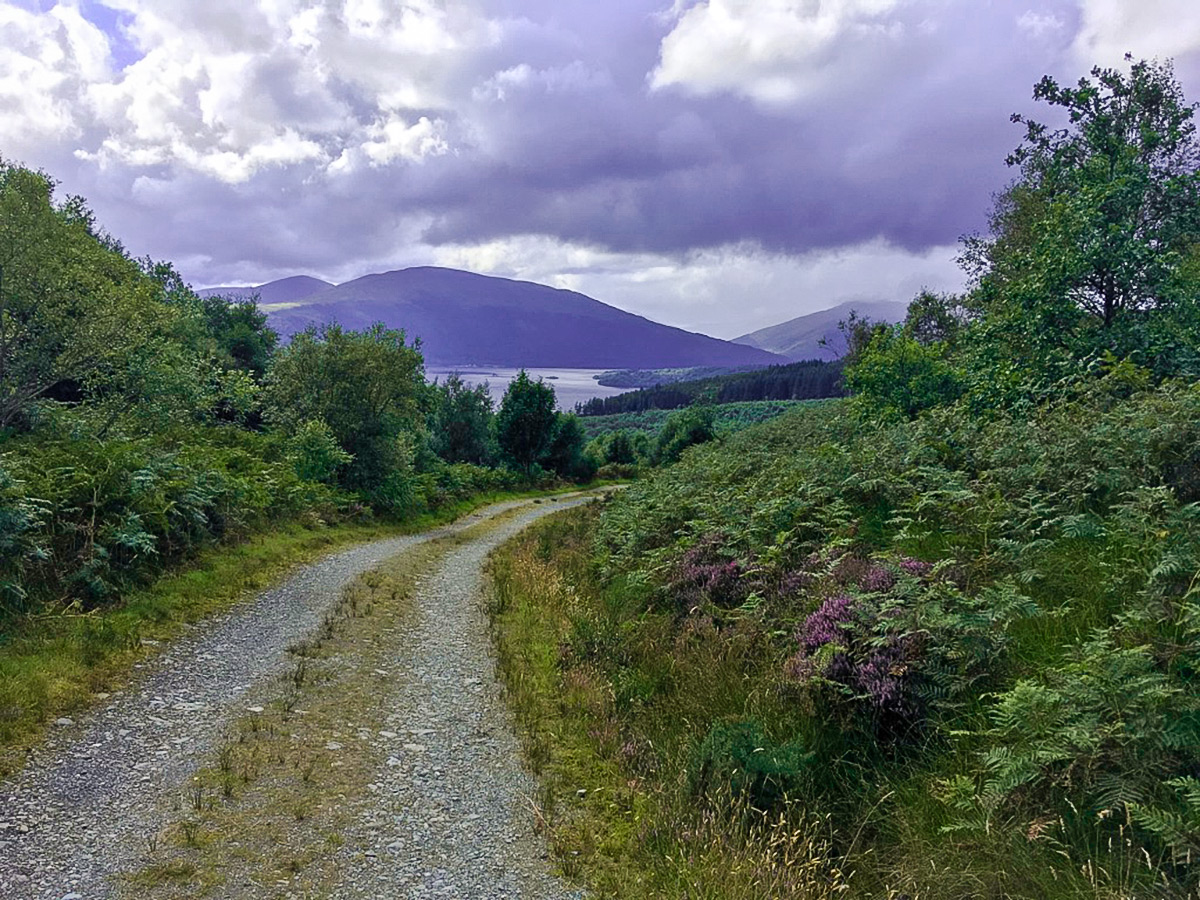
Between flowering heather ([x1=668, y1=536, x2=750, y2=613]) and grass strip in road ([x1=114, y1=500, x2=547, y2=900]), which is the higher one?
flowering heather ([x1=668, y1=536, x2=750, y2=613])

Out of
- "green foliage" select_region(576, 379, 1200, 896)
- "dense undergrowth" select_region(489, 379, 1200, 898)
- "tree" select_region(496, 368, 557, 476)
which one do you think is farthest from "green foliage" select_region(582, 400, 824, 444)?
"dense undergrowth" select_region(489, 379, 1200, 898)

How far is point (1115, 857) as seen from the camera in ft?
10.8

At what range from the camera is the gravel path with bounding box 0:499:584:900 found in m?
4.17

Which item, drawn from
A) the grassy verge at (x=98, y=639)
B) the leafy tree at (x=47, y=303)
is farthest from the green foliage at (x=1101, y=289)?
the leafy tree at (x=47, y=303)

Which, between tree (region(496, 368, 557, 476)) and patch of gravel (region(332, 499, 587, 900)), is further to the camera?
tree (region(496, 368, 557, 476))

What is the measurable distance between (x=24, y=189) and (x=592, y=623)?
15231 millimetres

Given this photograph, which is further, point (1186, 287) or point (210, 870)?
point (1186, 287)

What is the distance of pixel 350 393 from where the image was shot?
27.4m

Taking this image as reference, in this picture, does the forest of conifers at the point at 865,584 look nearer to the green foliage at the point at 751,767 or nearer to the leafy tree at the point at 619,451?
the green foliage at the point at 751,767

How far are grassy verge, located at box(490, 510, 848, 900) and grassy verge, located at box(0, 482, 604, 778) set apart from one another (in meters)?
4.59

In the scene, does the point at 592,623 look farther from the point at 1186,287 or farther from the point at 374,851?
the point at 1186,287

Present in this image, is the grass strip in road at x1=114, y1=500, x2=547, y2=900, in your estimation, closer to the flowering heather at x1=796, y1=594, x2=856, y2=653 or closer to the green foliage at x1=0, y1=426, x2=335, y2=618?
the green foliage at x1=0, y1=426, x2=335, y2=618

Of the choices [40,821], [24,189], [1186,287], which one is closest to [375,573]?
[40,821]

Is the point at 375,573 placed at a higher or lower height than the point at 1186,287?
lower
